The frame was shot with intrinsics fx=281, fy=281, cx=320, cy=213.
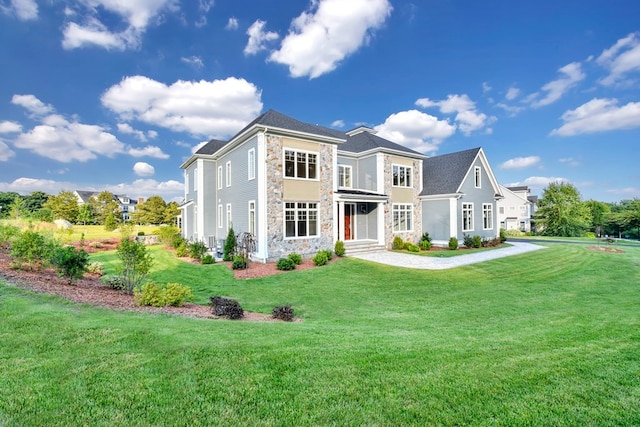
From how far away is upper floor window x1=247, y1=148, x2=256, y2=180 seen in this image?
1449cm

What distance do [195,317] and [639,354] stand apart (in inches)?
310

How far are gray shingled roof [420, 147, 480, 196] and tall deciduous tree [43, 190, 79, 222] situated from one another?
5276 cm

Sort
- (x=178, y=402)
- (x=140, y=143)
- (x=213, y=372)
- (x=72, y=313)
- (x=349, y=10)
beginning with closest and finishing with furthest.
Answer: (x=178, y=402), (x=213, y=372), (x=72, y=313), (x=349, y=10), (x=140, y=143)

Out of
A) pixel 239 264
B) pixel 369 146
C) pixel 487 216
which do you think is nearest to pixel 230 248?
pixel 239 264

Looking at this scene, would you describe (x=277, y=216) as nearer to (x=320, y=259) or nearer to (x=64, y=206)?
(x=320, y=259)

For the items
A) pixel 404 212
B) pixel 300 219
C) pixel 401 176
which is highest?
pixel 401 176

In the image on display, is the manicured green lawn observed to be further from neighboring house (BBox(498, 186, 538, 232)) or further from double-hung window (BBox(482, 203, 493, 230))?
neighboring house (BBox(498, 186, 538, 232))

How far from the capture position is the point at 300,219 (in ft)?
48.7

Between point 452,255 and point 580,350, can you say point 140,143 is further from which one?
point 580,350

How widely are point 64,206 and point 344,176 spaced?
4837 centimetres

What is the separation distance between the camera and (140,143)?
2188 cm

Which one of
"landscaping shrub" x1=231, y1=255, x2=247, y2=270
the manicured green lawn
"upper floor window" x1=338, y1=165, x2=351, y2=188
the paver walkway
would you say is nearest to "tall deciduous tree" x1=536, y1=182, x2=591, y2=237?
the paver walkway

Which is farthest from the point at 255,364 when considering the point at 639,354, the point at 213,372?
the point at 639,354

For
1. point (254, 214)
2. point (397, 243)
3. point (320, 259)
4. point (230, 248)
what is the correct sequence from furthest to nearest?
point (397, 243) < point (230, 248) < point (254, 214) < point (320, 259)
